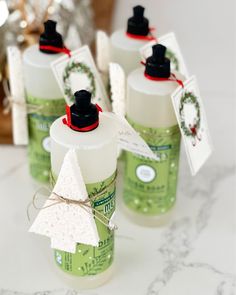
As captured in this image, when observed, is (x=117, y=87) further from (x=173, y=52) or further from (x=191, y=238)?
(x=191, y=238)

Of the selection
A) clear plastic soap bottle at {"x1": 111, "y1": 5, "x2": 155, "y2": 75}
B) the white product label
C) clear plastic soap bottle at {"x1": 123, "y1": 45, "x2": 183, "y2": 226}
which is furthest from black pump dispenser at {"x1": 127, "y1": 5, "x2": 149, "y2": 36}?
the white product label

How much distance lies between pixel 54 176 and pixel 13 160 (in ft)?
1.00

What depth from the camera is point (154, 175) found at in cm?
85

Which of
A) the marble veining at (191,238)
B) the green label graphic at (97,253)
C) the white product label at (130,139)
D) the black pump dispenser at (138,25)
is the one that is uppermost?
the black pump dispenser at (138,25)

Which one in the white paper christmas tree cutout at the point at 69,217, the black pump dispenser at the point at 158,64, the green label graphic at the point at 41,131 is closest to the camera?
the white paper christmas tree cutout at the point at 69,217

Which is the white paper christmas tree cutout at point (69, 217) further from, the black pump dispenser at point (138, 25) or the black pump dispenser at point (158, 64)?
the black pump dispenser at point (138, 25)

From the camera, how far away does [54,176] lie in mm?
733

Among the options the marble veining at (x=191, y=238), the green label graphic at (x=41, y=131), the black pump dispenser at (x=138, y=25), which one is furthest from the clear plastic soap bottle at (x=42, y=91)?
the marble veining at (x=191, y=238)

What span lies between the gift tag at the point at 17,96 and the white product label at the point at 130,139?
0.20m

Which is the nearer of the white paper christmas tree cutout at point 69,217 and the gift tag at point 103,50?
the white paper christmas tree cutout at point 69,217

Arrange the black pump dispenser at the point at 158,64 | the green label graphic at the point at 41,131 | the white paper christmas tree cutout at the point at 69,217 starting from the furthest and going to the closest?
the green label graphic at the point at 41,131 < the black pump dispenser at the point at 158,64 < the white paper christmas tree cutout at the point at 69,217

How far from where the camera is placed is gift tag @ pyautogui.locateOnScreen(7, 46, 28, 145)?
2.96ft

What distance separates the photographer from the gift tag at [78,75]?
85cm

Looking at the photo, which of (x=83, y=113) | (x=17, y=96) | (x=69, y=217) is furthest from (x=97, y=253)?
(x=17, y=96)
